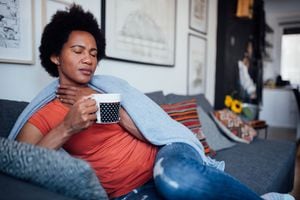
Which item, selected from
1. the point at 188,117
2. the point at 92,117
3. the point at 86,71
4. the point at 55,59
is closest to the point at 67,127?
the point at 92,117

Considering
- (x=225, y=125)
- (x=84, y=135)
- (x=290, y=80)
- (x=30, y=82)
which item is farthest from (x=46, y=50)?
(x=290, y=80)

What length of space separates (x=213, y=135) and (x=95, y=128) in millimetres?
1252

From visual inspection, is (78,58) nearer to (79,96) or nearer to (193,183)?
(79,96)

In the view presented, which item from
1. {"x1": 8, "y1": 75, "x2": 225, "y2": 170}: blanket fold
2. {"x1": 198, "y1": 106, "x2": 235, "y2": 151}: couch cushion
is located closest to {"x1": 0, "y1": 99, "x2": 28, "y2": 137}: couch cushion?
{"x1": 8, "y1": 75, "x2": 225, "y2": 170}: blanket fold

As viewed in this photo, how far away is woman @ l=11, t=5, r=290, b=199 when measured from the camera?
0.98m

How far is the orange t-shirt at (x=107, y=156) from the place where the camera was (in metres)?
1.09

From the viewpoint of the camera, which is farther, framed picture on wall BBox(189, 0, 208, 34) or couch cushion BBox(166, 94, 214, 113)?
framed picture on wall BBox(189, 0, 208, 34)

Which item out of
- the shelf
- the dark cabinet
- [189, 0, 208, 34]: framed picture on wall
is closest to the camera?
[189, 0, 208, 34]: framed picture on wall

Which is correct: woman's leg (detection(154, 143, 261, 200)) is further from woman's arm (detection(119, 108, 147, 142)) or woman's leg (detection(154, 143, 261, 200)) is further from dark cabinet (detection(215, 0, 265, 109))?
dark cabinet (detection(215, 0, 265, 109))

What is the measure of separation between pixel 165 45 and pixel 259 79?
3.15 m

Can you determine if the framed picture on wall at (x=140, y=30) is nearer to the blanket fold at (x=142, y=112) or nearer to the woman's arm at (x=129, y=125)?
the blanket fold at (x=142, y=112)

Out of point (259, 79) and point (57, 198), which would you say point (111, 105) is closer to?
point (57, 198)

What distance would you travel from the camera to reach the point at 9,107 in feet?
3.76

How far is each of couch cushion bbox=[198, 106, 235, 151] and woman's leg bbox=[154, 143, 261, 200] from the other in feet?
4.03
